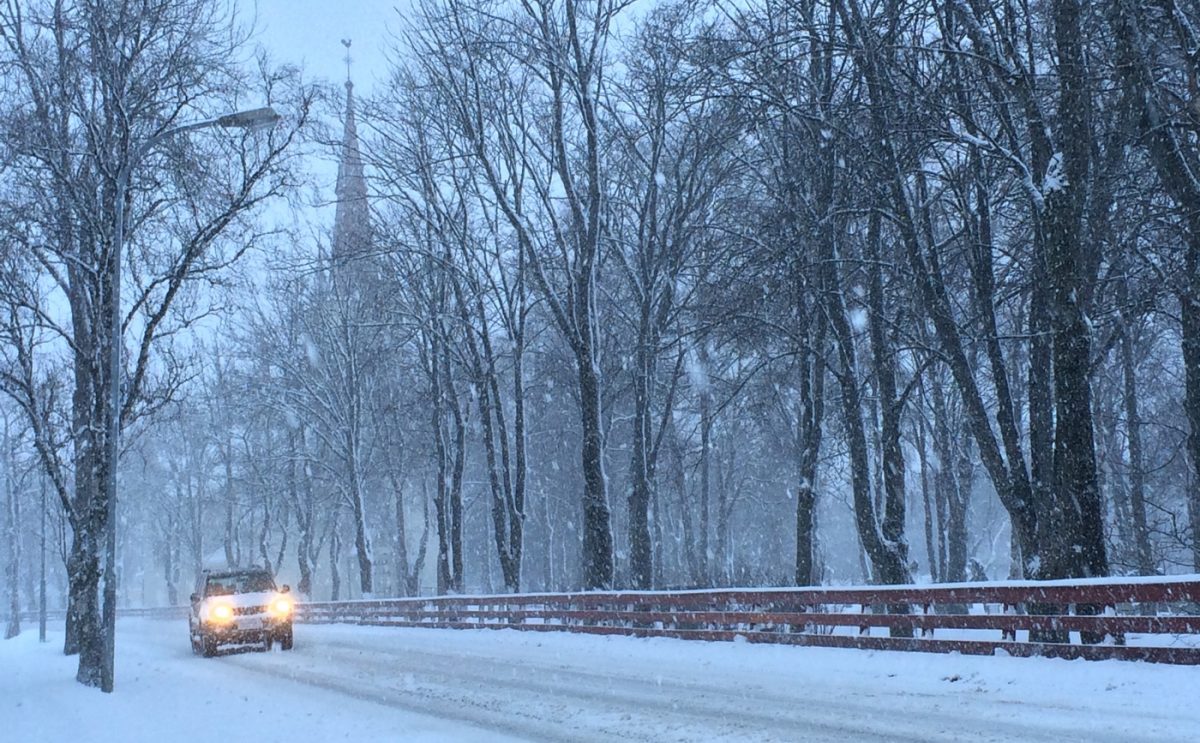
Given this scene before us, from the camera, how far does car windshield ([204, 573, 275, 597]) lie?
22.6 meters

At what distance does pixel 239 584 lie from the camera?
2278cm

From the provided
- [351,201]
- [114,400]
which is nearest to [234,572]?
[114,400]

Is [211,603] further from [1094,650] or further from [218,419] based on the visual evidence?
[218,419]

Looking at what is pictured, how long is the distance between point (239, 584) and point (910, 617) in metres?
15.8

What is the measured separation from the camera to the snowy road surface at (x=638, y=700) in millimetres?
8516

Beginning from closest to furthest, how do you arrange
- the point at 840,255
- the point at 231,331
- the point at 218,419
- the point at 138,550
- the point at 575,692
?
the point at 575,692, the point at 840,255, the point at 231,331, the point at 218,419, the point at 138,550

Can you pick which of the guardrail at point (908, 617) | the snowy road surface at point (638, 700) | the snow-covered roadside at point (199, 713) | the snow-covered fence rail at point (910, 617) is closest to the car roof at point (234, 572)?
the snow-covered roadside at point (199, 713)

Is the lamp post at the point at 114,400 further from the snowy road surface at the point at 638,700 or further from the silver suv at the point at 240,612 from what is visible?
the silver suv at the point at 240,612

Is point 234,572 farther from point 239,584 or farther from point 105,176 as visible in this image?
point 105,176

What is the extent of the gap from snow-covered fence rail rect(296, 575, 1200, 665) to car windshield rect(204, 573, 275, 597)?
537 centimetres

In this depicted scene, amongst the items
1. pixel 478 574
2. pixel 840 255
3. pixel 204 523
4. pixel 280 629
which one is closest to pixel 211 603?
pixel 280 629

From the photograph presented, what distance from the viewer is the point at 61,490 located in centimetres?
1758

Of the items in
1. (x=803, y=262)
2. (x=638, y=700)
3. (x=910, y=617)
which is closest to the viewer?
(x=638, y=700)

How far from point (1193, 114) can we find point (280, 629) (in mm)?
19579
